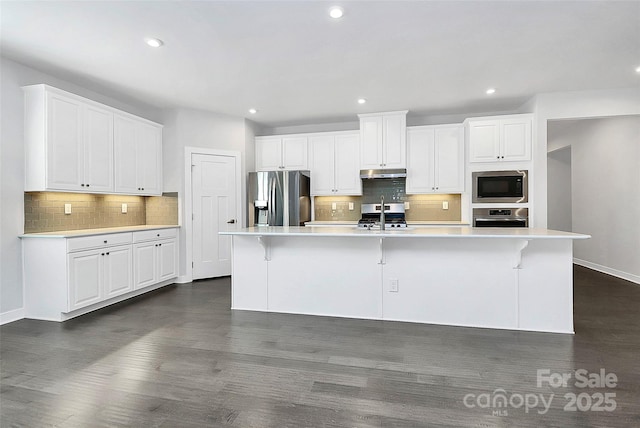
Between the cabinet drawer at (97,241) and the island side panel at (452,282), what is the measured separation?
10.2 ft

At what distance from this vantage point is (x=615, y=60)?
11.0 ft

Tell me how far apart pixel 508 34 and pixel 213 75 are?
3.01 meters

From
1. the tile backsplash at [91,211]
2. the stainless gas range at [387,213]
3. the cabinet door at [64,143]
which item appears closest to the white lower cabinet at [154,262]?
the tile backsplash at [91,211]

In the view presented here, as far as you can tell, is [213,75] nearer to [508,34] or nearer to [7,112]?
[7,112]

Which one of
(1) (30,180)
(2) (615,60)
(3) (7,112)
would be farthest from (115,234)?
(2) (615,60)

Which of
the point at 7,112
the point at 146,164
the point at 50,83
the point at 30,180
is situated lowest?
the point at 30,180

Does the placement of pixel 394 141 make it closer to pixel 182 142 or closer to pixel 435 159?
pixel 435 159

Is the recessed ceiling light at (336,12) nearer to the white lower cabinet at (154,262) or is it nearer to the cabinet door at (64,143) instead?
the cabinet door at (64,143)

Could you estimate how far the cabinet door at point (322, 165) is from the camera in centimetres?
545

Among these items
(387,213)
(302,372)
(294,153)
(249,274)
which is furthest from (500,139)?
(302,372)

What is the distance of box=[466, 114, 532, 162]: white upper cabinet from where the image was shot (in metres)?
4.49

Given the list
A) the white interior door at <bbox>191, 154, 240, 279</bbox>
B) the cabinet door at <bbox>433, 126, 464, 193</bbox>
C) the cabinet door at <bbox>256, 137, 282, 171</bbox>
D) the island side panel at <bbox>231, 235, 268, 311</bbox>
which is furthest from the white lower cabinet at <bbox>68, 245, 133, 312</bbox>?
the cabinet door at <bbox>433, 126, 464, 193</bbox>

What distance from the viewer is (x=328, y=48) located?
10.0ft

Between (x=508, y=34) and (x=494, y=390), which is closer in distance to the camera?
(x=494, y=390)
